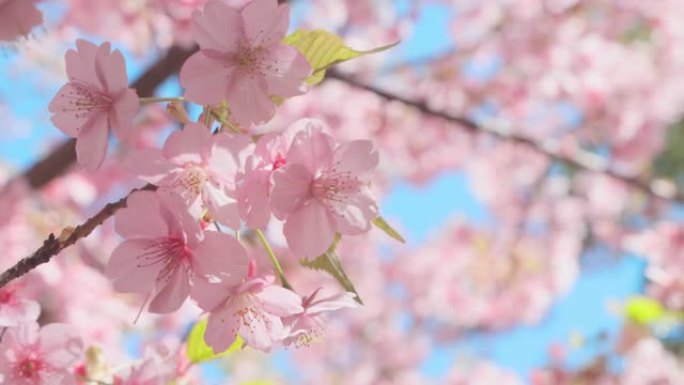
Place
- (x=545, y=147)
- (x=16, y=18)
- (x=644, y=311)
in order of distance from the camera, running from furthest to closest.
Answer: (x=644, y=311) < (x=545, y=147) < (x=16, y=18)

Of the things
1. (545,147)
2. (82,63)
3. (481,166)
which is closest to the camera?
(82,63)

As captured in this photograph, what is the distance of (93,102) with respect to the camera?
30.9 inches

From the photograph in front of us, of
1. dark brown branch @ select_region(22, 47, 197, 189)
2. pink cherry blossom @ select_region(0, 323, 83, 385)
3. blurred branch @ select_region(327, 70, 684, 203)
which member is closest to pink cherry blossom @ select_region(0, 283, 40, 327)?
pink cherry blossom @ select_region(0, 323, 83, 385)

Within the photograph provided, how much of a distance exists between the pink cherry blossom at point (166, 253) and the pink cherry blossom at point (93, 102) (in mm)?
69

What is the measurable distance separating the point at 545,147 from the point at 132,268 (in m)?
2.29

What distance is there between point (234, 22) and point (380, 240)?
197 inches

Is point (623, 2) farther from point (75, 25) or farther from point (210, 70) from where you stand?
point (210, 70)

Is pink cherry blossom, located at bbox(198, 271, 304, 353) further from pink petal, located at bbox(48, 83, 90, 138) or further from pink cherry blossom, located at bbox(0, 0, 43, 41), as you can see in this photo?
pink cherry blossom, located at bbox(0, 0, 43, 41)

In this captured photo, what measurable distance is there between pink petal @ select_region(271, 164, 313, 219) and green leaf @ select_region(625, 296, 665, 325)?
2.59 metres

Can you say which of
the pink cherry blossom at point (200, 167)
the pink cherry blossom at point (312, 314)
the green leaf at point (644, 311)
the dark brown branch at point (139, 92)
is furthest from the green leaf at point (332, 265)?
the green leaf at point (644, 311)

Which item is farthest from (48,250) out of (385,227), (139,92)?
(139,92)

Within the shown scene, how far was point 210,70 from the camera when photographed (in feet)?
2.54

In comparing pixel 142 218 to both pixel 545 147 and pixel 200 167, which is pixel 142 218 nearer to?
pixel 200 167

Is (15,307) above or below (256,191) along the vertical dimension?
below
